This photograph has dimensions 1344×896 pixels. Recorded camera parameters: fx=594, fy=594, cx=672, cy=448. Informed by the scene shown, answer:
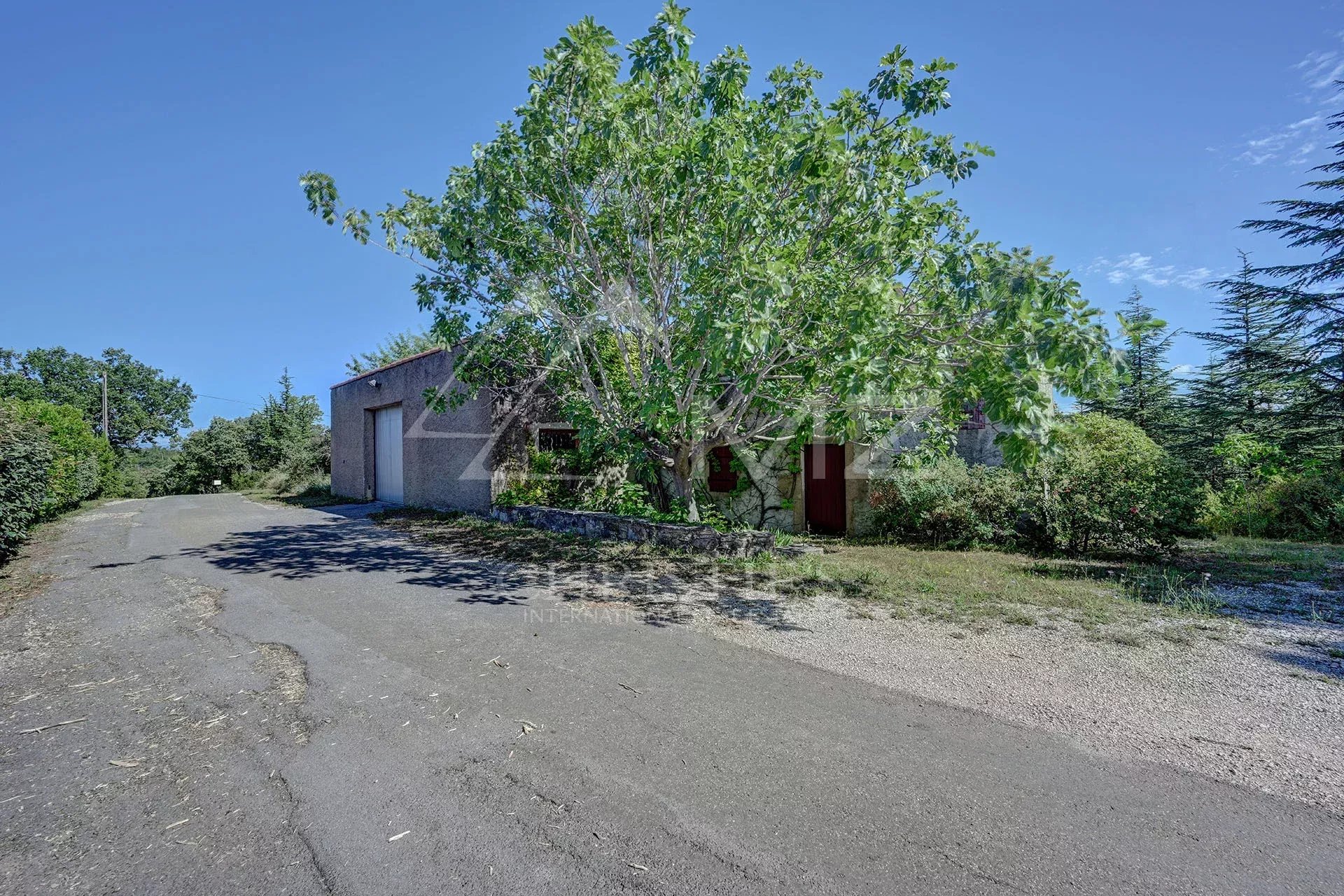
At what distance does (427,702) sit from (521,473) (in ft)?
27.8

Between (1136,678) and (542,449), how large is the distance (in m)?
10.4

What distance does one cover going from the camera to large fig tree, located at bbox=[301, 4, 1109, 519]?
16.0 feet

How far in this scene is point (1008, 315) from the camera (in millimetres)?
4484

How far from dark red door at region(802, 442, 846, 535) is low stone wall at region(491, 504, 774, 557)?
3.40 m

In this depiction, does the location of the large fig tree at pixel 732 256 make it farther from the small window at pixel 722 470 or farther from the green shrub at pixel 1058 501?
the small window at pixel 722 470

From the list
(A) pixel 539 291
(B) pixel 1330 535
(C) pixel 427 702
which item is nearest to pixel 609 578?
(C) pixel 427 702

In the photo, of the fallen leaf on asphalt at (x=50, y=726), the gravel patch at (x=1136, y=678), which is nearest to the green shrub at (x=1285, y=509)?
the gravel patch at (x=1136, y=678)

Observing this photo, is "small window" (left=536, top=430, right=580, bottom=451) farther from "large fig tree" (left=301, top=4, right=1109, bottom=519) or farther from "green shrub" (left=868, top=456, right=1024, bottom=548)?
"green shrub" (left=868, top=456, right=1024, bottom=548)

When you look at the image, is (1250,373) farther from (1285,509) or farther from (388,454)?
(388,454)

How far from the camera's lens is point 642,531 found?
8.97 m

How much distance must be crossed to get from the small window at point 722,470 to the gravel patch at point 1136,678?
18.9ft

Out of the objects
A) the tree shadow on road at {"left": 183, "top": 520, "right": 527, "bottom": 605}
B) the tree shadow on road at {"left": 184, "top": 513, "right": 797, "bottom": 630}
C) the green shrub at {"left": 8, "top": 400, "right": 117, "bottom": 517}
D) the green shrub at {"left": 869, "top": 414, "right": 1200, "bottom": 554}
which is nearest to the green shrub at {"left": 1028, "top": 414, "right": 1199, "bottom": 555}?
the green shrub at {"left": 869, "top": 414, "right": 1200, "bottom": 554}

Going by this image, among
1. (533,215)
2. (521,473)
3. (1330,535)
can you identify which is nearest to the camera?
(533,215)

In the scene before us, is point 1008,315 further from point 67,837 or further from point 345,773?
point 67,837
